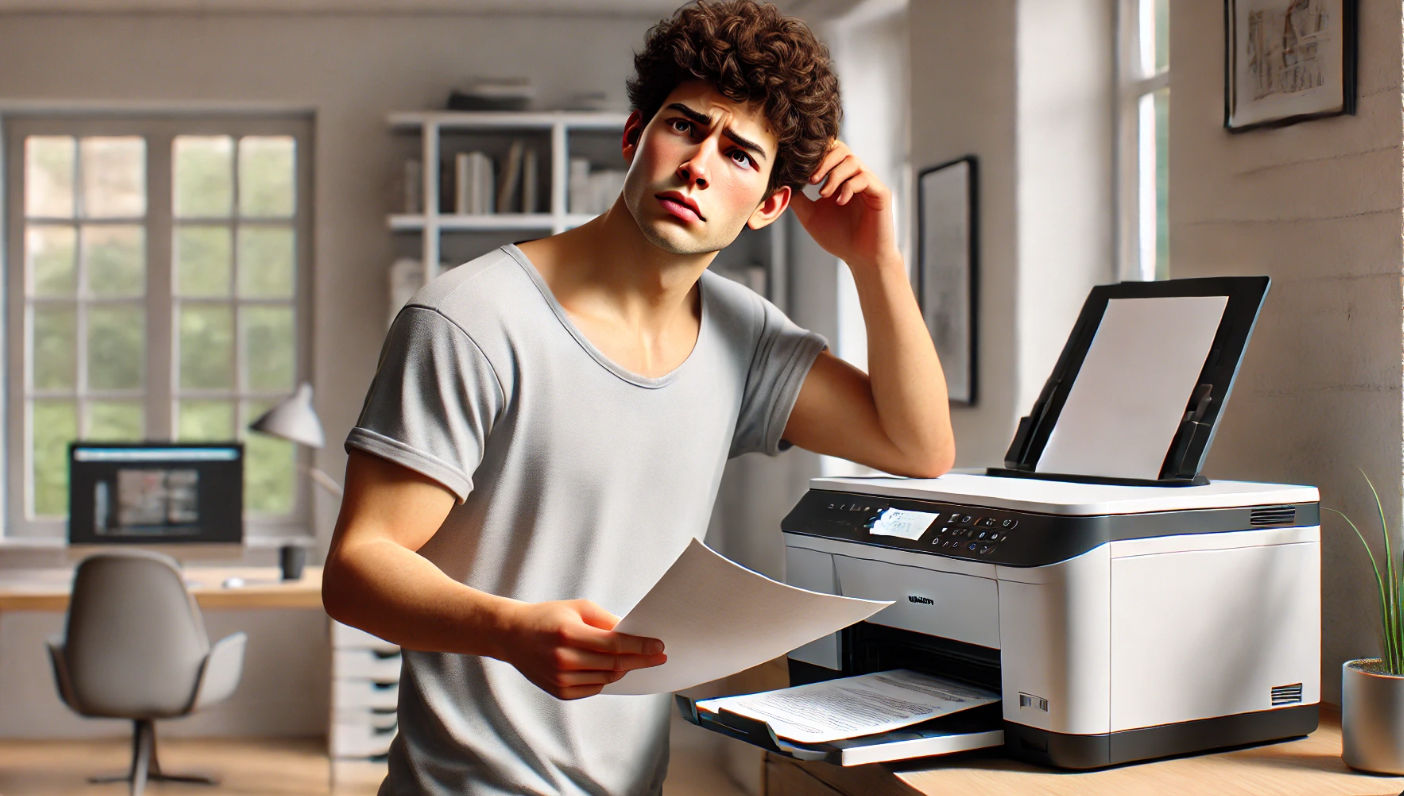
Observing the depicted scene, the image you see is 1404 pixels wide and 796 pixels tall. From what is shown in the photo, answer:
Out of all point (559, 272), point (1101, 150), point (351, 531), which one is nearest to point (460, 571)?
point (351, 531)

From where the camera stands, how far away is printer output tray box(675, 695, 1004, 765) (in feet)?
3.63

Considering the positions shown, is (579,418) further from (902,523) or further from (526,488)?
(902,523)

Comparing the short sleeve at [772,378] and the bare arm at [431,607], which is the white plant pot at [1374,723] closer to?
the short sleeve at [772,378]

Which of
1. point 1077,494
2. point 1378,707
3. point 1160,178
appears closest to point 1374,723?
point 1378,707

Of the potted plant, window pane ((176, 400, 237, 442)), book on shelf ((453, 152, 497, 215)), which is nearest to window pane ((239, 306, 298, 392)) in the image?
window pane ((176, 400, 237, 442))

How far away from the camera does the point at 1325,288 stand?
1.46 m

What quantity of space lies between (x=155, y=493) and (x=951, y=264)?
269 cm

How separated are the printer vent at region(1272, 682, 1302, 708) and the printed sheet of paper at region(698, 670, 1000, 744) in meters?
0.31

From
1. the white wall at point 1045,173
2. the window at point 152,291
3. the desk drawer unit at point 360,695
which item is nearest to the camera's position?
the white wall at point 1045,173

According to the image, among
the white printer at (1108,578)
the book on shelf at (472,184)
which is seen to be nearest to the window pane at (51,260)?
the book on shelf at (472,184)

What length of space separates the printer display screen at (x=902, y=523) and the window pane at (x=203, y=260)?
3810 mm

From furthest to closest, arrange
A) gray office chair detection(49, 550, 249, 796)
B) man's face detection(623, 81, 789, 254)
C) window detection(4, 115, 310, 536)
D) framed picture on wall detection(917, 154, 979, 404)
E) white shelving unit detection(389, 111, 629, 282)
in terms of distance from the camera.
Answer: window detection(4, 115, 310, 536) < white shelving unit detection(389, 111, 629, 282) < gray office chair detection(49, 550, 249, 796) < framed picture on wall detection(917, 154, 979, 404) < man's face detection(623, 81, 789, 254)

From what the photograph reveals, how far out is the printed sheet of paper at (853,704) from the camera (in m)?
1.15

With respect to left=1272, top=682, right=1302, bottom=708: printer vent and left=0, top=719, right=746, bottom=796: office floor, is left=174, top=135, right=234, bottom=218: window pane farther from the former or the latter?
left=1272, top=682, right=1302, bottom=708: printer vent
